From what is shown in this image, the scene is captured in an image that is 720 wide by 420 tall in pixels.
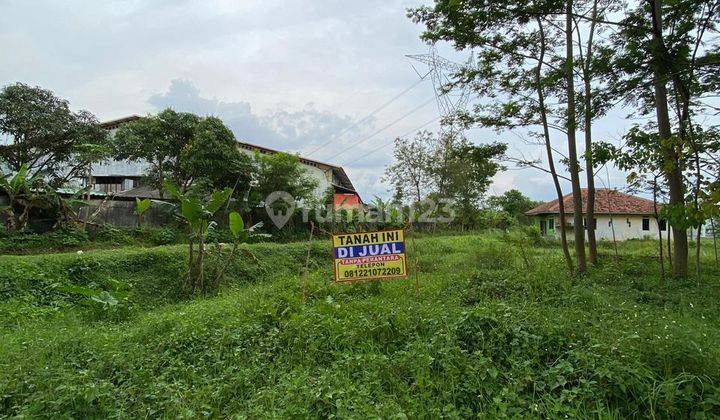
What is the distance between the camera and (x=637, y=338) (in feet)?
11.6

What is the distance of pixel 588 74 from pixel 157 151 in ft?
54.6

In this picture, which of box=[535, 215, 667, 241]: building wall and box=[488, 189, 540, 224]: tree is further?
box=[488, 189, 540, 224]: tree

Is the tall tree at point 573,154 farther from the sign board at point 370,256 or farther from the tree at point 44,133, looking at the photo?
the tree at point 44,133

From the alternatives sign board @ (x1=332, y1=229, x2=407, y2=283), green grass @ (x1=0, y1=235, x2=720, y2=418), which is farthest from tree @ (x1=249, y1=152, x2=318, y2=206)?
green grass @ (x1=0, y1=235, x2=720, y2=418)

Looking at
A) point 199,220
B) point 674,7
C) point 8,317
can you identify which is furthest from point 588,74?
point 8,317

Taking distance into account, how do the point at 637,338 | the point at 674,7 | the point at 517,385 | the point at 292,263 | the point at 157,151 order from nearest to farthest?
the point at 517,385, the point at 637,338, the point at 674,7, the point at 292,263, the point at 157,151

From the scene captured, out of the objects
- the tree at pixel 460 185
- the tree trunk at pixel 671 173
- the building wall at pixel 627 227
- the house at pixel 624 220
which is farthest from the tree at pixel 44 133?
the building wall at pixel 627 227

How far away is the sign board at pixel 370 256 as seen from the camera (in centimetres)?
671

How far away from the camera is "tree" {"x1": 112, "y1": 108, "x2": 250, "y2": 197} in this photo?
55.4 ft

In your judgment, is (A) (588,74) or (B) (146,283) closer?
(A) (588,74)

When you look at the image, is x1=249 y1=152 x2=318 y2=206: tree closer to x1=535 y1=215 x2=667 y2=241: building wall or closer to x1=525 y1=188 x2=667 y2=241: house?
x1=525 y1=188 x2=667 y2=241: house

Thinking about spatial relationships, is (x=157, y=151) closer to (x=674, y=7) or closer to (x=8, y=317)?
(x=8, y=317)

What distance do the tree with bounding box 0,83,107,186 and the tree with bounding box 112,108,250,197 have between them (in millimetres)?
1353

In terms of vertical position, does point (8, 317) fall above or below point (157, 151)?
below
